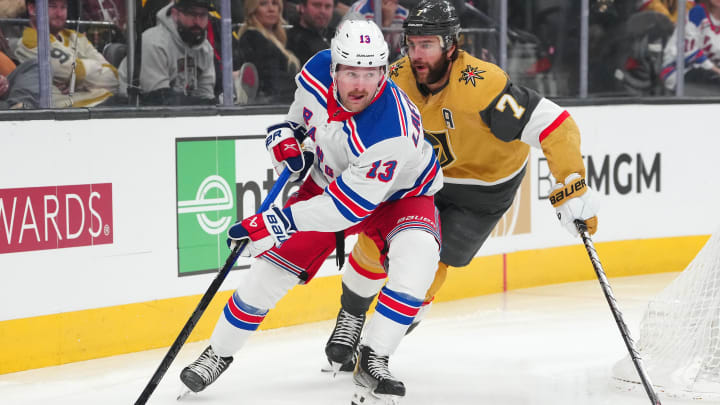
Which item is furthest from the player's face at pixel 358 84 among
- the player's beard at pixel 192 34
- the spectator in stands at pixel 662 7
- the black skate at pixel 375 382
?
the spectator in stands at pixel 662 7

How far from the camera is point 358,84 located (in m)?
2.96

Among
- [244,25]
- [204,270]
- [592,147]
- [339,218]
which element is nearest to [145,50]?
[244,25]

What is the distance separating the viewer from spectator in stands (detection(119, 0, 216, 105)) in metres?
4.18

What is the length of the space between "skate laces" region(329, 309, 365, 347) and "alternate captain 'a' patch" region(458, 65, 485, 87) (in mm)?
890

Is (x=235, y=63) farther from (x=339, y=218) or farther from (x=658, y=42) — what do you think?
(x=658, y=42)

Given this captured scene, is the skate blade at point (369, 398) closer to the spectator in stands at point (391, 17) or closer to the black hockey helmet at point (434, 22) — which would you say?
the black hockey helmet at point (434, 22)

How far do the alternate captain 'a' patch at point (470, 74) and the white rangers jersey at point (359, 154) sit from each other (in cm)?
34

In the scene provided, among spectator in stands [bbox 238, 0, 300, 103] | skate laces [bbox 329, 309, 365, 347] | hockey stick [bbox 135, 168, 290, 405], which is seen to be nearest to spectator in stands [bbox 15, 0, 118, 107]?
spectator in stands [bbox 238, 0, 300, 103]

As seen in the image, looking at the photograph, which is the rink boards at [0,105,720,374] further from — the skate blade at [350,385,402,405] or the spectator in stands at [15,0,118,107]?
the skate blade at [350,385,402,405]

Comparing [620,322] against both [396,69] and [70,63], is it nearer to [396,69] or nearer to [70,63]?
[396,69]

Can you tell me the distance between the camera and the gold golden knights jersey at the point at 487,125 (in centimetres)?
332

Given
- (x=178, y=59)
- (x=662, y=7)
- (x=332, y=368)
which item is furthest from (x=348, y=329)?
(x=662, y=7)

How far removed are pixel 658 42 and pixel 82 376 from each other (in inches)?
155

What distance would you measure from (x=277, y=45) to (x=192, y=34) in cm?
44
